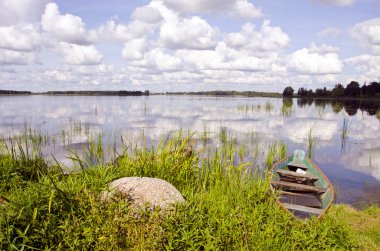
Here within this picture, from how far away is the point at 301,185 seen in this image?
8852 millimetres

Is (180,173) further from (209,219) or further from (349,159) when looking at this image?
(349,159)

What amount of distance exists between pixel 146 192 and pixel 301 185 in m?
5.28

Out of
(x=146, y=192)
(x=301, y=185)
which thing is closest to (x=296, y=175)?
(x=301, y=185)

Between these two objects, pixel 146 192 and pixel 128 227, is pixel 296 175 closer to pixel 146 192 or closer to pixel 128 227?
pixel 146 192

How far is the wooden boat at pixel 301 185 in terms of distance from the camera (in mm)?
8523

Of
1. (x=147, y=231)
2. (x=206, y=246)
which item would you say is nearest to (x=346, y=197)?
(x=206, y=246)

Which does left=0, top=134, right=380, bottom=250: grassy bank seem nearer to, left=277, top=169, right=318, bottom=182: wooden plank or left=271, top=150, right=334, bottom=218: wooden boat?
left=271, top=150, right=334, bottom=218: wooden boat

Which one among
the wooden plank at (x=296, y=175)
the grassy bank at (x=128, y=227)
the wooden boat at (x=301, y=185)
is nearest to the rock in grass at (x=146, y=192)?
the grassy bank at (x=128, y=227)

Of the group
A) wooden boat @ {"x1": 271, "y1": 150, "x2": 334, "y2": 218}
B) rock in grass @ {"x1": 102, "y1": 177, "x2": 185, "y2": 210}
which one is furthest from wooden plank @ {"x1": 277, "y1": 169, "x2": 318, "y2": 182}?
rock in grass @ {"x1": 102, "y1": 177, "x2": 185, "y2": 210}

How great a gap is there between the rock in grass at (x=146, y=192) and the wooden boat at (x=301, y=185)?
338 centimetres

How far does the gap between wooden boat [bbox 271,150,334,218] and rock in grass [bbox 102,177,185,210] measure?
3.38 metres

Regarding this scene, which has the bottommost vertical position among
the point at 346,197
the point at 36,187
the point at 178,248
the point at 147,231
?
the point at 346,197

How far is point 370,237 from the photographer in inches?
286

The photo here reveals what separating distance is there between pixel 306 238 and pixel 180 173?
3.75 metres
